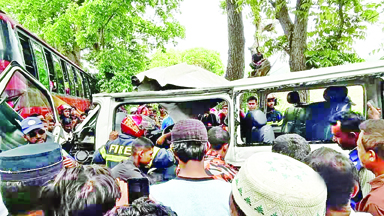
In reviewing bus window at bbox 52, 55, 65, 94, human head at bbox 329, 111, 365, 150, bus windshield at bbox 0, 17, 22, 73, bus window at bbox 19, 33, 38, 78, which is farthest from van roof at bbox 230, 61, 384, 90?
bus window at bbox 52, 55, 65, 94

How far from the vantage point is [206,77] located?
6961mm

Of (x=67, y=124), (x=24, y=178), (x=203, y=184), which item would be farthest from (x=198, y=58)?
(x=24, y=178)

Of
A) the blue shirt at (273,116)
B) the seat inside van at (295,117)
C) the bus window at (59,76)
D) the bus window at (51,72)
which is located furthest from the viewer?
the bus window at (59,76)

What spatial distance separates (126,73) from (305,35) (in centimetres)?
864

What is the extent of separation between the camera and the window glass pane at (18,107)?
134 inches

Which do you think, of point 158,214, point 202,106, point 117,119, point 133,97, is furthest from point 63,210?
point 202,106

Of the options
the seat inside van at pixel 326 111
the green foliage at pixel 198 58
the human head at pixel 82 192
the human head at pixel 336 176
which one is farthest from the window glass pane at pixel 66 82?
the green foliage at pixel 198 58

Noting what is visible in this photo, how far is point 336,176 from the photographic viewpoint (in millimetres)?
1647

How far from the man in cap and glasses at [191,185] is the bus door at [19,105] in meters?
1.96

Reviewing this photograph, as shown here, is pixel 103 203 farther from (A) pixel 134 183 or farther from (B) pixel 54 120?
(B) pixel 54 120

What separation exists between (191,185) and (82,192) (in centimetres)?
72

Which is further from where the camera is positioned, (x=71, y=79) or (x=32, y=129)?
(x=71, y=79)

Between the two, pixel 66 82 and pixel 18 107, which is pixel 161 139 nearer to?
pixel 18 107

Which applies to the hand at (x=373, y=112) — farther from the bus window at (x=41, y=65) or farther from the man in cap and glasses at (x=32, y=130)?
the bus window at (x=41, y=65)
